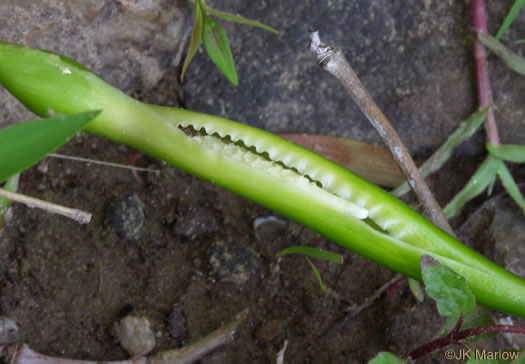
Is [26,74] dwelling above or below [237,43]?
below

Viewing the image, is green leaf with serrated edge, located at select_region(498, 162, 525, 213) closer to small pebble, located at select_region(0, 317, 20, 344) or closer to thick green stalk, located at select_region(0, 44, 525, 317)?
thick green stalk, located at select_region(0, 44, 525, 317)

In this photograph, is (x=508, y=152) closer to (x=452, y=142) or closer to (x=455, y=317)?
(x=452, y=142)

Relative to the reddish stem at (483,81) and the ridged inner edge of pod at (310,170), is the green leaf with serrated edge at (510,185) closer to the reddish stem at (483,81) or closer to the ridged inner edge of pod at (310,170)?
the reddish stem at (483,81)

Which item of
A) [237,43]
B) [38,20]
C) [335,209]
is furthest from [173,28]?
[335,209]

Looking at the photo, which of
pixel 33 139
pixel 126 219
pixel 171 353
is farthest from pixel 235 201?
pixel 33 139

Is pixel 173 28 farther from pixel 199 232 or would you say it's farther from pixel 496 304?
pixel 496 304

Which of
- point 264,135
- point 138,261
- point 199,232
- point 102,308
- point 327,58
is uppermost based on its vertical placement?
point 327,58

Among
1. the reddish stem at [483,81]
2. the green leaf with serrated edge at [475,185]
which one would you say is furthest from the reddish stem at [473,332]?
the reddish stem at [483,81]
